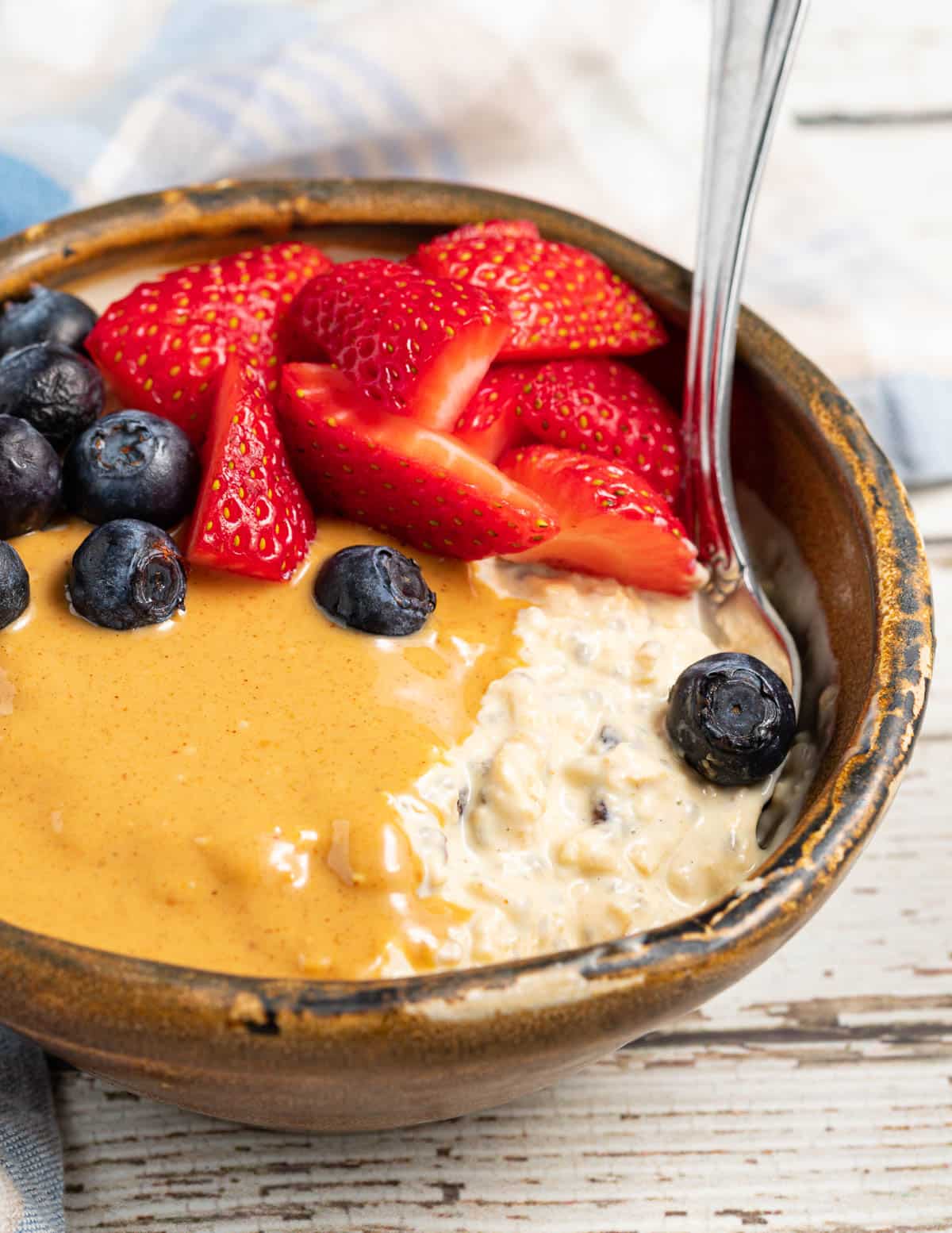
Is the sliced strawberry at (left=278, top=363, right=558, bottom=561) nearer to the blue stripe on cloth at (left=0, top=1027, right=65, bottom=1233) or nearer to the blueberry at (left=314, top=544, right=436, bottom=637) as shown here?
the blueberry at (left=314, top=544, right=436, bottom=637)

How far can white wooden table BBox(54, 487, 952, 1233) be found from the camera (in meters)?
1.69

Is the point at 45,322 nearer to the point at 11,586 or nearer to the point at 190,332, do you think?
the point at 190,332

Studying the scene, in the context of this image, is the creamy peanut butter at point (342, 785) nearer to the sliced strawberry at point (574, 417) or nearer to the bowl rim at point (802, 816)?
the bowl rim at point (802, 816)

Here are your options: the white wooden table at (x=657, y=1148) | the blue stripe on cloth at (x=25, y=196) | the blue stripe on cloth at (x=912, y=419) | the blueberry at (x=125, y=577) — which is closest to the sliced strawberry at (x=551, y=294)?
the blueberry at (x=125, y=577)

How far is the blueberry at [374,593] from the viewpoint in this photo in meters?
1.71

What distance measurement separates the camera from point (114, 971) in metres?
1.31

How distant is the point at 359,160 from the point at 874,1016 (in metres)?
2.01

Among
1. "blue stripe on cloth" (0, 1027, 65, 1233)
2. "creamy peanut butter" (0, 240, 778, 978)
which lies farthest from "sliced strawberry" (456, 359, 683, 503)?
"blue stripe on cloth" (0, 1027, 65, 1233)

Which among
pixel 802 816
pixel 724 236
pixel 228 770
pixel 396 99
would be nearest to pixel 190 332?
pixel 228 770

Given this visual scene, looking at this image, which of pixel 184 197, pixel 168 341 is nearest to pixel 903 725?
pixel 168 341

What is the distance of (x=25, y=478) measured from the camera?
1.74 metres

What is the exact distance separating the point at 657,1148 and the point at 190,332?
1.29m

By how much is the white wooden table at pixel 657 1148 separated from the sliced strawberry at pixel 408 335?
0.93 metres

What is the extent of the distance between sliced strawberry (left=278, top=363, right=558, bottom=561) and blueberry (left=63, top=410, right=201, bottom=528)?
162 mm
